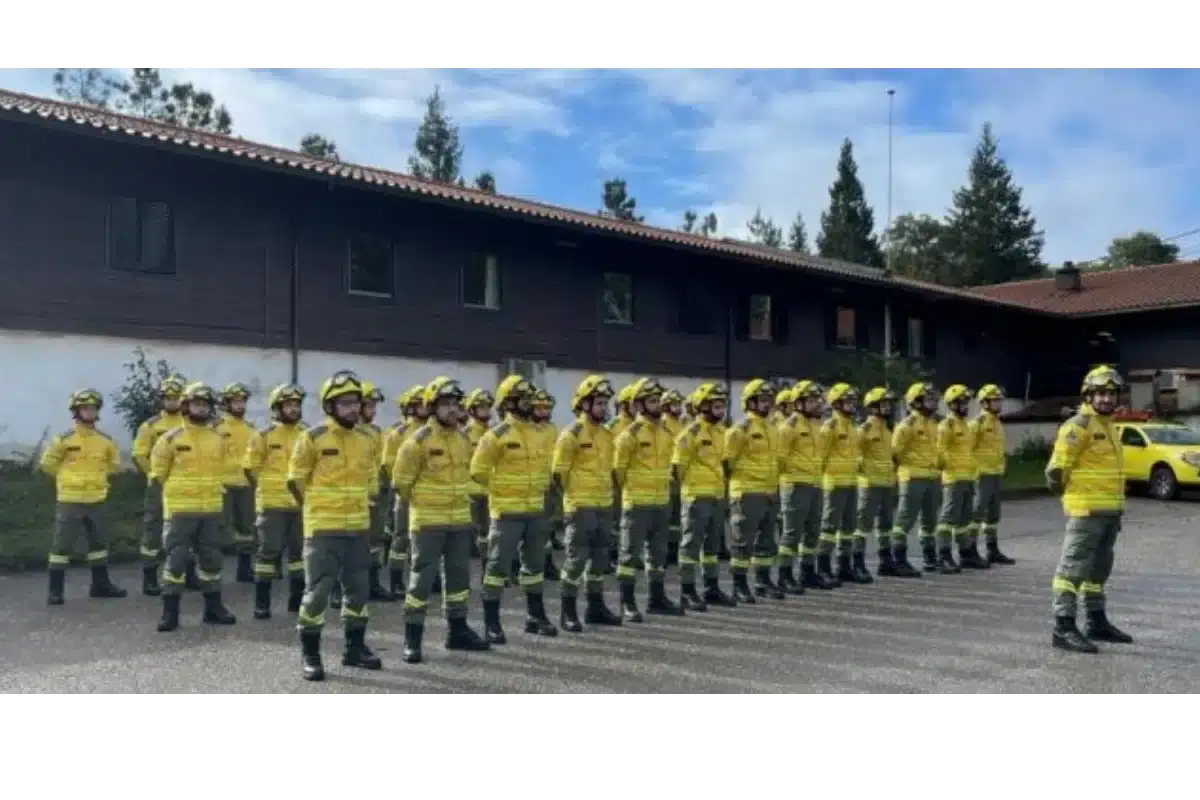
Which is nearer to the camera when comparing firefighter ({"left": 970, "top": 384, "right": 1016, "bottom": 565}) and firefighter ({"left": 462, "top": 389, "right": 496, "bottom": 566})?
firefighter ({"left": 462, "top": 389, "right": 496, "bottom": 566})

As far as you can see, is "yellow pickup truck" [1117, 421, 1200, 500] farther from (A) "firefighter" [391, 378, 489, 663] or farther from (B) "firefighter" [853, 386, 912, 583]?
(A) "firefighter" [391, 378, 489, 663]

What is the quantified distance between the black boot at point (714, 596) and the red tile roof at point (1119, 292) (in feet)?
103

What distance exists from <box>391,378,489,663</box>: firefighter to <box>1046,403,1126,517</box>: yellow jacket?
4.86 m

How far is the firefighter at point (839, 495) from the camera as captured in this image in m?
13.1

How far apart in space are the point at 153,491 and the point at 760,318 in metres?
20.6

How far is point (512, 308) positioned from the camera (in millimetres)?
23922

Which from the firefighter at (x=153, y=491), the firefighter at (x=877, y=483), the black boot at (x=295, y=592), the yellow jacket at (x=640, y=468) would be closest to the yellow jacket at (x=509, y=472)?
the yellow jacket at (x=640, y=468)

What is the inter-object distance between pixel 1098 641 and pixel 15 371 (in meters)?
15.0

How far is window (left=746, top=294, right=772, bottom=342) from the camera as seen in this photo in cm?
2993

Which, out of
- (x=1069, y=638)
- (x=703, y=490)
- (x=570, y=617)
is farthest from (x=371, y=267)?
(x=1069, y=638)

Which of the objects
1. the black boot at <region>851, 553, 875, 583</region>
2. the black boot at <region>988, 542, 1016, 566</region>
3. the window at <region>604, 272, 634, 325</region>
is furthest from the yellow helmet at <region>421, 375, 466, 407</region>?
the window at <region>604, 272, 634, 325</region>

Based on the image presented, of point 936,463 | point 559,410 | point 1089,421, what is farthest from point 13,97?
point 1089,421
